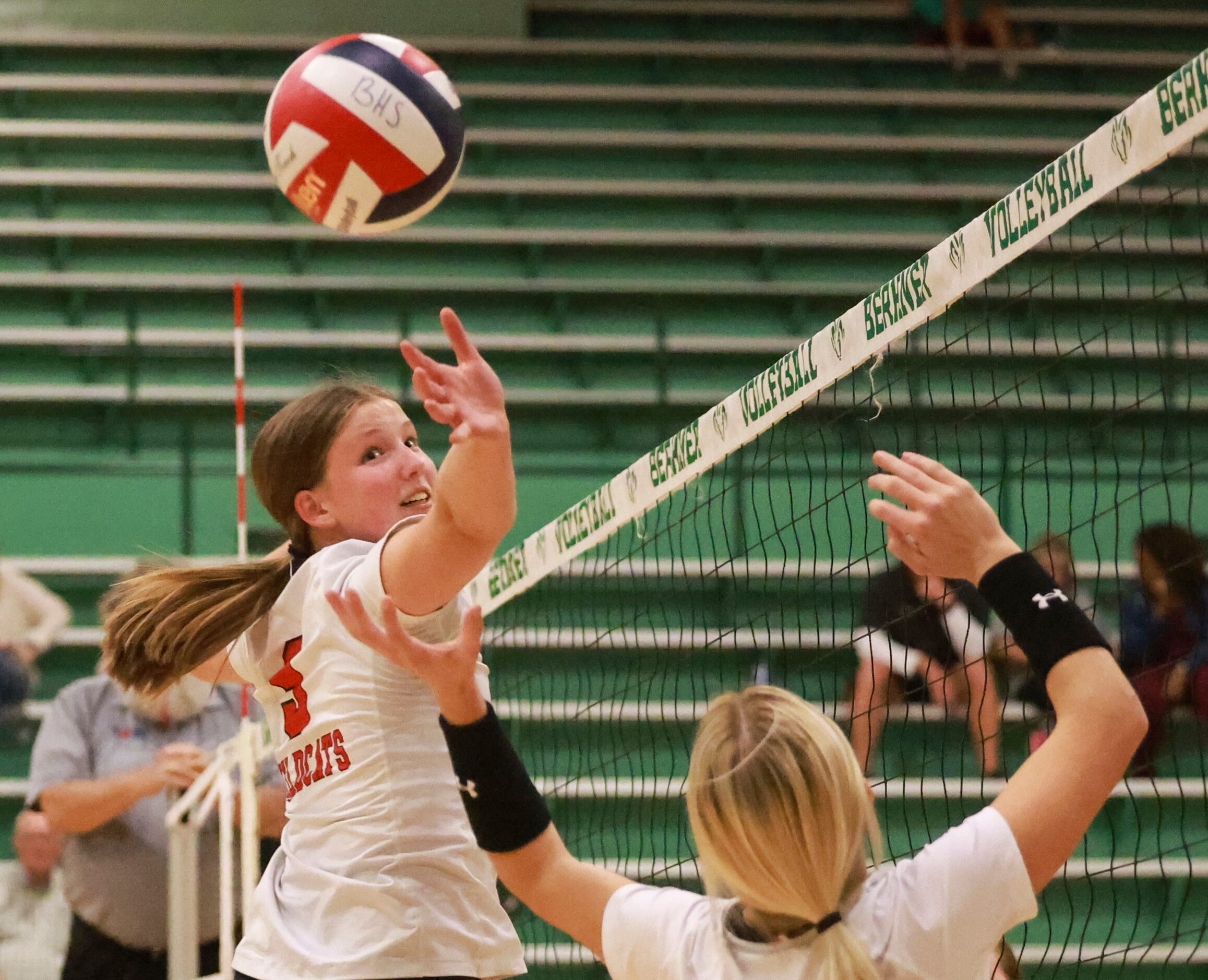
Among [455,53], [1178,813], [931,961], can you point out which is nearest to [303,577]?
[931,961]

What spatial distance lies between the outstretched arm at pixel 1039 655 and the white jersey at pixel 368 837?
0.76 meters

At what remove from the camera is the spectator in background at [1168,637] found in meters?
5.61

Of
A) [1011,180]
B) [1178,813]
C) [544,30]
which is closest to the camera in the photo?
[1178,813]

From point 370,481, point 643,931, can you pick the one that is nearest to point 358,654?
point 370,481

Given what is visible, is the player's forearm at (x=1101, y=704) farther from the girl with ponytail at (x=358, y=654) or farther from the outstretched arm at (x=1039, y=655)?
the girl with ponytail at (x=358, y=654)

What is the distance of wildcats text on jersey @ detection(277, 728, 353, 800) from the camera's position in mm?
2371

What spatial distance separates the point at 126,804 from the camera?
15.8ft

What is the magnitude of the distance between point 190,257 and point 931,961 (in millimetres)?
8224

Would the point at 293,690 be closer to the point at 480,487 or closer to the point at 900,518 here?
the point at 480,487

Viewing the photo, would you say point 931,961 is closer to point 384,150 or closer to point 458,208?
point 384,150

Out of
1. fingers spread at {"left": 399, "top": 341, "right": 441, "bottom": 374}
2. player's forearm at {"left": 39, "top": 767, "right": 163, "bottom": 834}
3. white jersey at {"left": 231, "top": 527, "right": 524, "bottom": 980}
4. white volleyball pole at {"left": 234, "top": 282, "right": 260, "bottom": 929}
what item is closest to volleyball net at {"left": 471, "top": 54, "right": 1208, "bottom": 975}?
white volleyball pole at {"left": 234, "top": 282, "right": 260, "bottom": 929}

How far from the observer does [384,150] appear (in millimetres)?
3395

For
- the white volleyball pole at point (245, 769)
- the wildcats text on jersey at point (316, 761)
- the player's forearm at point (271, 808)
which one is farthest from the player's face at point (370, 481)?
the player's forearm at point (271, 808)

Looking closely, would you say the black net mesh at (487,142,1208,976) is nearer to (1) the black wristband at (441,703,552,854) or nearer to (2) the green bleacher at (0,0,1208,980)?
(2) the green bleacher at (0,0,1208,980)
